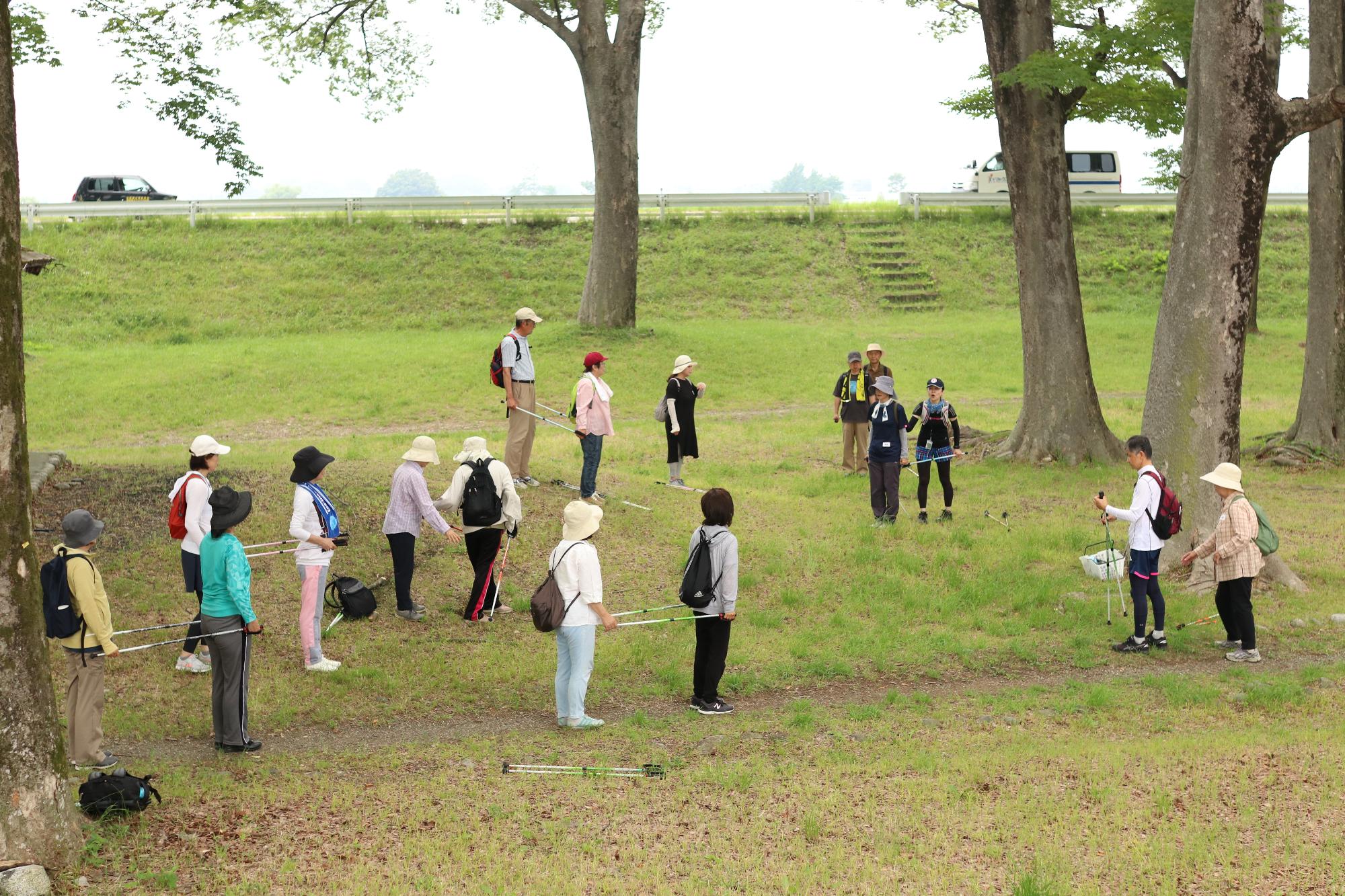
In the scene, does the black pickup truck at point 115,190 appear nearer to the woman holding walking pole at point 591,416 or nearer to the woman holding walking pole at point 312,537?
the woman holding walking pole at point 591,416

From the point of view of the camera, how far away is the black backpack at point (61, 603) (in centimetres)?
712

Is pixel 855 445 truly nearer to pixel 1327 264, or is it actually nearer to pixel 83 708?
pixel 1327 264

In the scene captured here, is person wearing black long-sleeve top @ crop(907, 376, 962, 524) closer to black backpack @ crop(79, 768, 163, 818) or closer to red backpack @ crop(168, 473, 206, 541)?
red backpack @ crop(168, 473, 206, 541)

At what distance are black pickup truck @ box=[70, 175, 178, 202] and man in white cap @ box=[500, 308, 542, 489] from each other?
26352mm

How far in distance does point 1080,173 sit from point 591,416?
3037 cm

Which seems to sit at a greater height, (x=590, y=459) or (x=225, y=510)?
(x=225, y=510)

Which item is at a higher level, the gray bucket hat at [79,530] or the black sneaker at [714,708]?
the gray bucket hat at [79,530]

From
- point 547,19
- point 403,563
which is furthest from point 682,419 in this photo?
point 547,19

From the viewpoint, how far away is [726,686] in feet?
30.6

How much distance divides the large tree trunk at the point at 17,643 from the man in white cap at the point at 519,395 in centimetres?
727

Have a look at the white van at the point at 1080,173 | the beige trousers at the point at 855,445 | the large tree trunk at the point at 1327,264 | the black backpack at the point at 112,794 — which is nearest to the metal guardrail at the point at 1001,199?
the white van at the point at 1080,173

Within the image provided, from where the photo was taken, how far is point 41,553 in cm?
1056

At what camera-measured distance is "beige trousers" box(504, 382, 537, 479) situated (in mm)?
13547

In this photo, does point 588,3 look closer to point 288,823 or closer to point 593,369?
point 593,369
